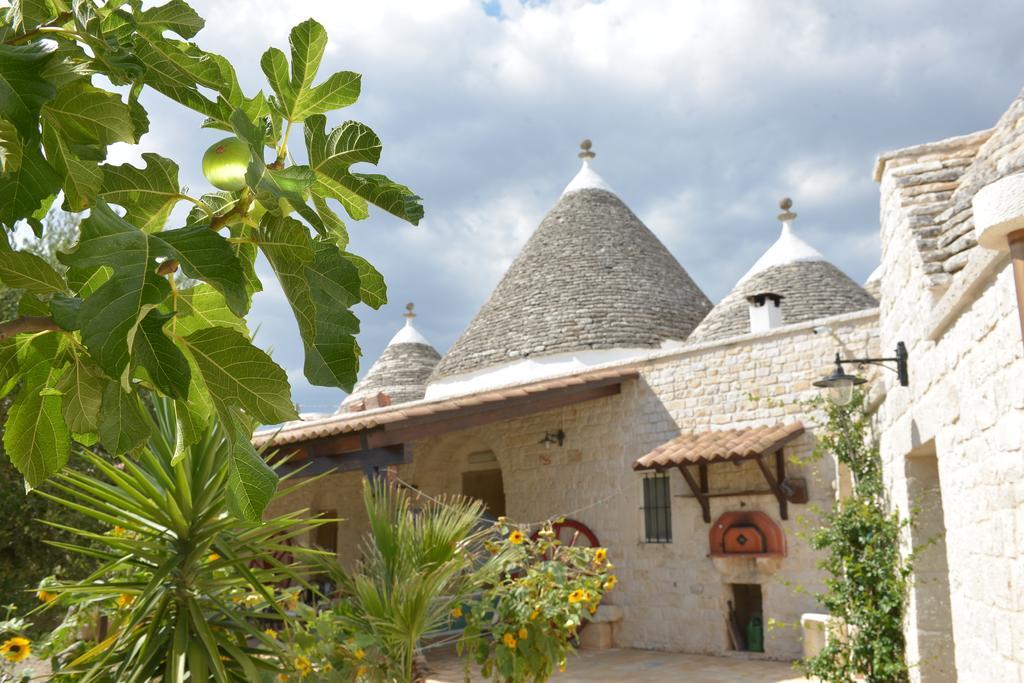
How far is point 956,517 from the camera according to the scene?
13.7 feet

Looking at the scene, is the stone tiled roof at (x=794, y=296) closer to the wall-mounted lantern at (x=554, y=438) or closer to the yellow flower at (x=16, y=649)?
the wall-mounted lantern at (x=554, y=438)

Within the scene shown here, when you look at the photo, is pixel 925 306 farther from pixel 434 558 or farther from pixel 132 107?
pixel 132 107

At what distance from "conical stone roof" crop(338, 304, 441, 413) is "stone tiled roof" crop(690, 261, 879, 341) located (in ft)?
26.6

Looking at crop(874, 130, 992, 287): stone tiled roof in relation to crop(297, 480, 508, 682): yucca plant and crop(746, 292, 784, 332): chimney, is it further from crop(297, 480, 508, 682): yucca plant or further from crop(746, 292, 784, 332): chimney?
crop(746, 292, 784, 332): chimney

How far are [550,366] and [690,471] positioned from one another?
3594mm

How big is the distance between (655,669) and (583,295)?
652 centimetres

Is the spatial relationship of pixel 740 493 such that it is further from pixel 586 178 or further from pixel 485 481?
pixel 586 178

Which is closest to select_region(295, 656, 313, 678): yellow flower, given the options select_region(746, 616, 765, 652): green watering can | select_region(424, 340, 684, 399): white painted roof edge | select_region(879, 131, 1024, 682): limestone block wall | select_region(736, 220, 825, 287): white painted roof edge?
select_region(879, 131, 1024, 682): limestone block wall

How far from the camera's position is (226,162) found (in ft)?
3.16

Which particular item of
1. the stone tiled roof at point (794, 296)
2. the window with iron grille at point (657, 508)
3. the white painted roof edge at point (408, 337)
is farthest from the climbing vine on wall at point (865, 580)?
the white painted roof edge at point (408, 337)

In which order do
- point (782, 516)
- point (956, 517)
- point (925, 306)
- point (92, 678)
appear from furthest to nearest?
point (782, 516)
point (925, 306)
point (956, 517)
point (92, 678)

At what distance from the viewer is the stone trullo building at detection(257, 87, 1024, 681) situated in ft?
12.3

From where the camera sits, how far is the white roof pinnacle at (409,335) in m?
20.7

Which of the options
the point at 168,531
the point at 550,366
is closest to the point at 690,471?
the point at 550,366
